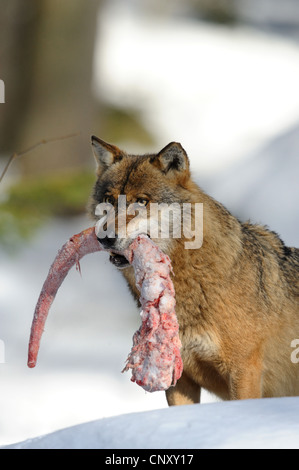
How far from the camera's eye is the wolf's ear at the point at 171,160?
13.7 ft

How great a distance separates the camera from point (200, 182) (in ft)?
32.6

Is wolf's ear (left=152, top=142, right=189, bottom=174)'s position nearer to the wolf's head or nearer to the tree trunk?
the wolf's head

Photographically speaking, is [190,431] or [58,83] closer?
[190,431]

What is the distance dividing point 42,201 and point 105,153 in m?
4.57

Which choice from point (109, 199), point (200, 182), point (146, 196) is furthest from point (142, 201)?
point (200, 182)

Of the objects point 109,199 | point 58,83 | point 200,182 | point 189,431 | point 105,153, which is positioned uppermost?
point 58,83

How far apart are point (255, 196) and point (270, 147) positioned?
1.18 m

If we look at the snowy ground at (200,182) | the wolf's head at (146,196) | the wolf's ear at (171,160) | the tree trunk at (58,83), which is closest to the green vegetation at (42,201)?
the snowy ground at (200,182)

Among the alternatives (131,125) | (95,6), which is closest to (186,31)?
(131,125)

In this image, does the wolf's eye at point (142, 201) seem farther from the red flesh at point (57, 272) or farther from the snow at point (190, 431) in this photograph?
the snow at point (190, 431)

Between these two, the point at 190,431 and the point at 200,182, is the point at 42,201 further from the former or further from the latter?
the point at 190,431

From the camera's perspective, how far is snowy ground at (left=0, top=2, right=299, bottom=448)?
9.51ft

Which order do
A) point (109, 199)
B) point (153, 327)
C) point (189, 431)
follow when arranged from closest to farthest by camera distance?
point (189, 431) → point (153, 327) → point (109, 199)

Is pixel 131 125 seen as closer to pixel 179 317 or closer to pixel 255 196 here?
pixel 255 196
